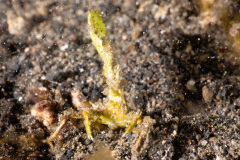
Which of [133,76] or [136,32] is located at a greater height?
[136,32]

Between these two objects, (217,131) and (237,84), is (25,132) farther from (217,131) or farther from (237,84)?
(237,84)

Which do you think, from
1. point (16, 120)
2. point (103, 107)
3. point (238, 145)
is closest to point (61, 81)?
point (16, 120)

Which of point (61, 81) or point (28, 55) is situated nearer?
point (61, 81)

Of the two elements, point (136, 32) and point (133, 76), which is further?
point (136, 32)

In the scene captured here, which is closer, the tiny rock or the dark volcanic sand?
the dark volcanic sand

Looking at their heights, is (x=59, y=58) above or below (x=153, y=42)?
above

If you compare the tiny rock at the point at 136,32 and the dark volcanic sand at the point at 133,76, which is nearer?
the dark volcanic sand at the point at 133,76

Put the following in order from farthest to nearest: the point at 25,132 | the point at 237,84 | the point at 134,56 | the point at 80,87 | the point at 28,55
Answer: the point at 28,55
the point at 134,56
the point at 80,87
the point at 237,84
the point at 25,132

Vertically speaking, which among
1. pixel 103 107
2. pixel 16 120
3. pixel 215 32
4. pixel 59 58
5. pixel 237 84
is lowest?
pixel 237 84
